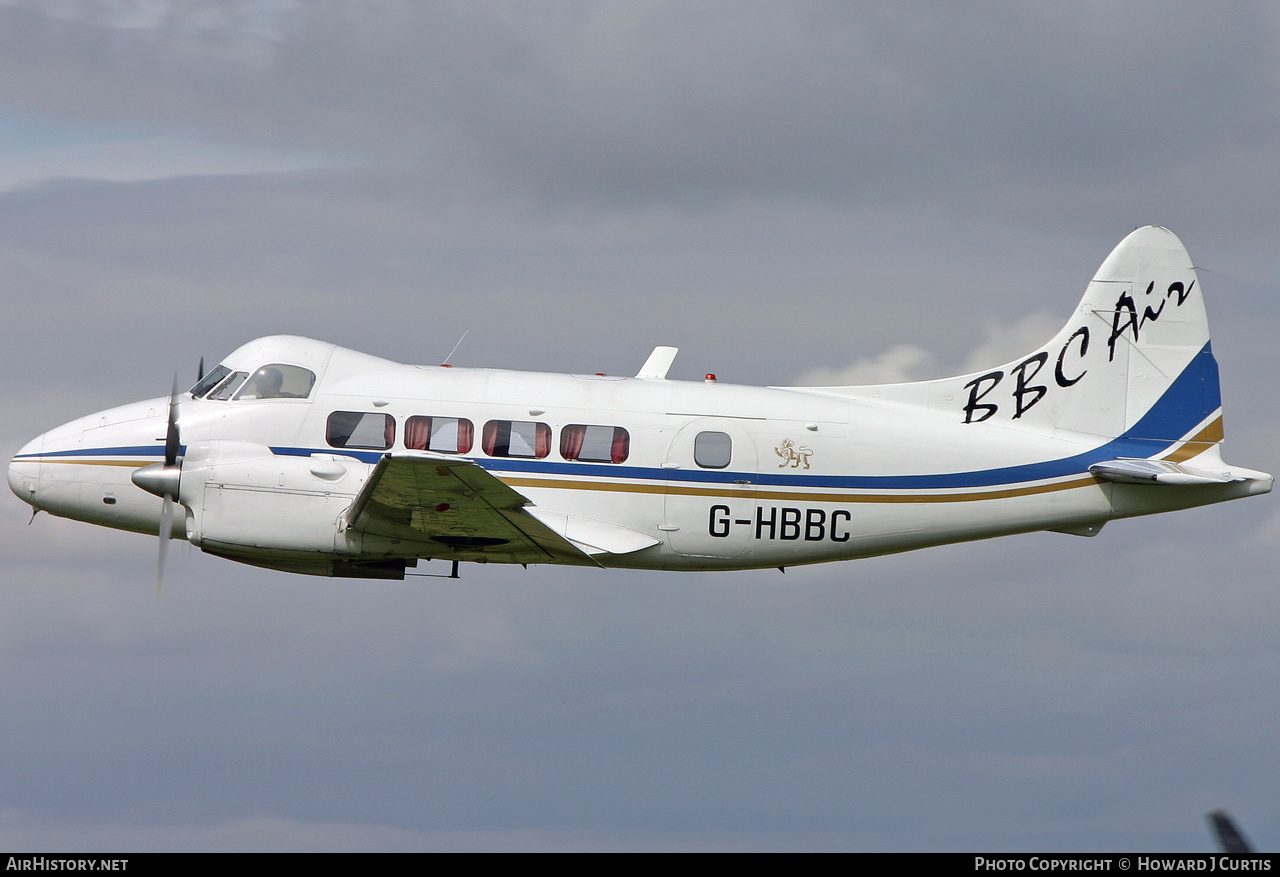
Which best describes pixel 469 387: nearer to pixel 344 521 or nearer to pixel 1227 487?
pixel 344 521

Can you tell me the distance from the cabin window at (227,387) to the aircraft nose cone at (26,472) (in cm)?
249

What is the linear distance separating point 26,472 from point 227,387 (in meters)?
2.96

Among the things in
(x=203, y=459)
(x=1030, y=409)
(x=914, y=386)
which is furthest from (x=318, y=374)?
(x=1030, y=409)

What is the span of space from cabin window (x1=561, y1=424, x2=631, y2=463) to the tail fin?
398 cm

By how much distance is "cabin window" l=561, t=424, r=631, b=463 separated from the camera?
56.0 ft

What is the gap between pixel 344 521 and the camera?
1616cm

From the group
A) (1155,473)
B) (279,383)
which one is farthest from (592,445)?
(1155,473)

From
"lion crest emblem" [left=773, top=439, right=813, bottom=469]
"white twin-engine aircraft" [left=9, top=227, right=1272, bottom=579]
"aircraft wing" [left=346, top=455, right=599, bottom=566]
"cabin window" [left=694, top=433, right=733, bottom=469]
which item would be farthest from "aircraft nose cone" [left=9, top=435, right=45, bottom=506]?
"lion crest emblem" [left=773, top=439, right=813, bottom=469]

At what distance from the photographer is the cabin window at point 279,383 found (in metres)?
17.3

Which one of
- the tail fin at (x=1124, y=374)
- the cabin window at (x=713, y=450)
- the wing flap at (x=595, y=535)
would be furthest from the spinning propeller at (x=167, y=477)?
the tail fin at (x=1124, y=374)

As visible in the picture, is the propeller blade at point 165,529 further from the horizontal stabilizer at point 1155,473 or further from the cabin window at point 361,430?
the horizontal stabilizer at point 1155,473
